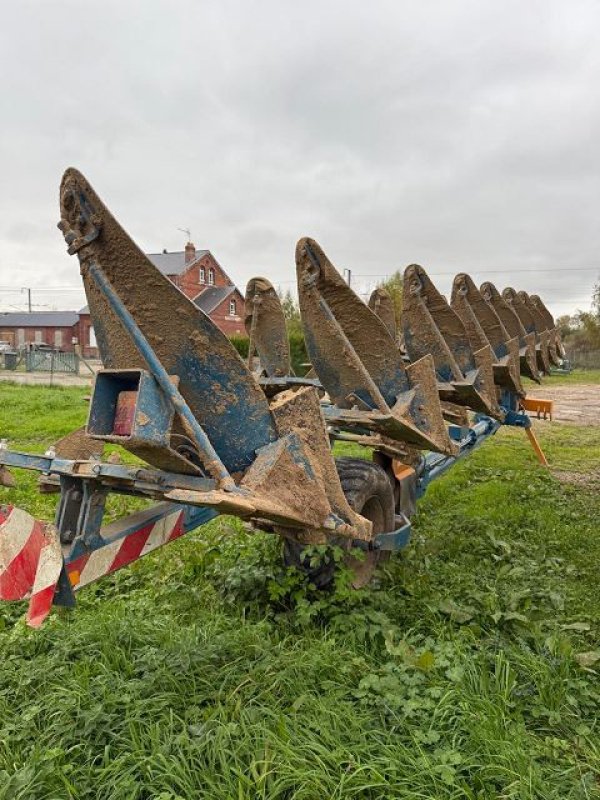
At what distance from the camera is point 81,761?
2.15 m

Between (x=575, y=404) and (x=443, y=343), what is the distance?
49.5 ft

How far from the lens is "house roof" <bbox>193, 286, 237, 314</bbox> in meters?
35.1

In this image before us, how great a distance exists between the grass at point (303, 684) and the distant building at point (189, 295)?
2191 cm

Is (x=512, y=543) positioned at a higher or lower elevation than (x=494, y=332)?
lower

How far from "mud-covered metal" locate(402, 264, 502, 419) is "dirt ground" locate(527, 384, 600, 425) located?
954 cm

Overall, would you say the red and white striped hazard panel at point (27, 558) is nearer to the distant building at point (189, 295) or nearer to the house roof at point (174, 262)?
the distant building at point (189, 295)

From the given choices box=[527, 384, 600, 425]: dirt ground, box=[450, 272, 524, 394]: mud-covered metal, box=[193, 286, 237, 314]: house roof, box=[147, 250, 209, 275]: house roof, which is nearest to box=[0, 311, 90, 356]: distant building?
box=[147, 250, 209, 275]: house roof

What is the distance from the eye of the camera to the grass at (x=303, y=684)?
2.04 metres

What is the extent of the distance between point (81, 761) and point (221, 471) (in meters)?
1.17

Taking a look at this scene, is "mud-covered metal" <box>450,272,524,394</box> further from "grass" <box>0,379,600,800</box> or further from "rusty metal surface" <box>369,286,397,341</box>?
"grass" <box>0,379,600,800</box>

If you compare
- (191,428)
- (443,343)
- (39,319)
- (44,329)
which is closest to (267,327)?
(443,343)

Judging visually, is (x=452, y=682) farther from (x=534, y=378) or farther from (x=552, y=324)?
(x=552, y=324)

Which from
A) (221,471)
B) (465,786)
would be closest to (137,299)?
(221,471)

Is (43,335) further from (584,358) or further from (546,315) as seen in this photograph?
(546,315)
